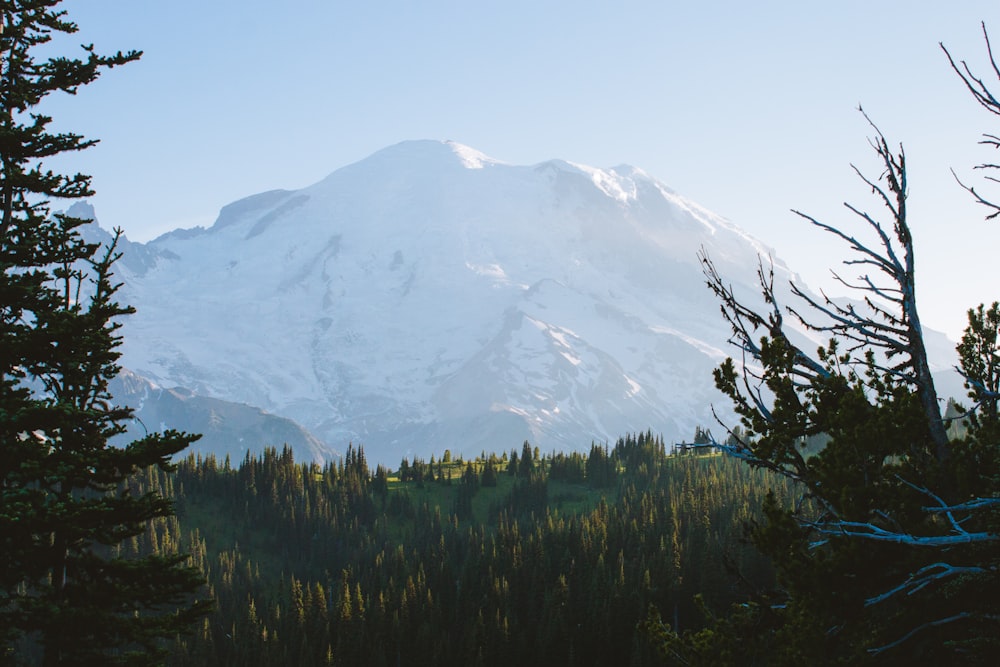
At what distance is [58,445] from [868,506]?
17.3 m

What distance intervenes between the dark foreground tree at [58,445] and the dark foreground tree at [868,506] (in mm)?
12137

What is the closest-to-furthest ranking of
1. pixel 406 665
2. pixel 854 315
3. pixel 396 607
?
pixel 854 315, pixel 406 665, pixel 396 607

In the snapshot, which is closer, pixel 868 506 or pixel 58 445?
pixel 868 506

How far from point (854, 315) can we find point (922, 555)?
4580 mm

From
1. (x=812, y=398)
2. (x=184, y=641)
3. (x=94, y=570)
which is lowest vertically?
(x=184, y=641)

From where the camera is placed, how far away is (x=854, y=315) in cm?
1888

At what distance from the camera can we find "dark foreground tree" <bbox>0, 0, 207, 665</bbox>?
21156mm

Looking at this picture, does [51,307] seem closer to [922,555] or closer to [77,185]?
Result: [77,185]

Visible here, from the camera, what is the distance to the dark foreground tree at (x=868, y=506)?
17.4 meters

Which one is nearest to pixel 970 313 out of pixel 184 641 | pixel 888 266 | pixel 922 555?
pixel 888 266

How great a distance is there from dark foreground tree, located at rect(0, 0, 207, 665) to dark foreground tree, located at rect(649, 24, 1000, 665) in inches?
478

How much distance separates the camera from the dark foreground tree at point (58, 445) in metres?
21.2

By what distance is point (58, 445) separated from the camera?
73.0ft

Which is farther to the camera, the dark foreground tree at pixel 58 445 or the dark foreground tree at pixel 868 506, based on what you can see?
the dark foreground tree at pixel 58 445
